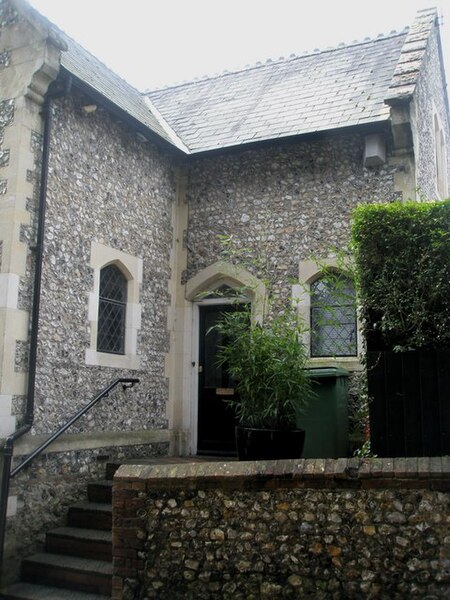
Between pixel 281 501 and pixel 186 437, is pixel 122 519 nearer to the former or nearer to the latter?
pixel 281 501

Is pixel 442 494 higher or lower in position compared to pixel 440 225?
lower

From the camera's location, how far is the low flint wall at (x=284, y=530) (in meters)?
4.35

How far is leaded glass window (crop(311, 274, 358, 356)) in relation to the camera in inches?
349

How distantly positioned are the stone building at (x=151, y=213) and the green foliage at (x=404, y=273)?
9.78ft

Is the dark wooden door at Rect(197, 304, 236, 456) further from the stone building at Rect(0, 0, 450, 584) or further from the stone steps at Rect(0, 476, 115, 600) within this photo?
the stone steps at Rect(0, 476, 115, 600)

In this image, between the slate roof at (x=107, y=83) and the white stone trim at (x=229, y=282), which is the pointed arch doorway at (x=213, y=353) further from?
the slate roof at (x=107, y=83)

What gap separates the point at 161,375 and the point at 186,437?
1004 millimetres

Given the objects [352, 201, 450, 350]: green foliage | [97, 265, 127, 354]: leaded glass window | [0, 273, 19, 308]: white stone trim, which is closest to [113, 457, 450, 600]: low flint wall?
[352, 201, 450, 350]: green foliage

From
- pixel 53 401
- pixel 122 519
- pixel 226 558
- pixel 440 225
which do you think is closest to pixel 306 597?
pixel 226 558

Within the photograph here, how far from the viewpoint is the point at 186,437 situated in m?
9.62

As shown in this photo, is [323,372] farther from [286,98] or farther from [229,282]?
[286,98]

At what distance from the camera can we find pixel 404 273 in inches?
224

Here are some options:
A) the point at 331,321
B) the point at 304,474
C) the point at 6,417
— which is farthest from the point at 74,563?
the point at 331,321

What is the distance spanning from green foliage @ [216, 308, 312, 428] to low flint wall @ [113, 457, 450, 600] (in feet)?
4.84
